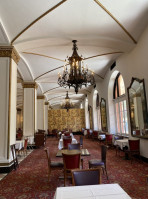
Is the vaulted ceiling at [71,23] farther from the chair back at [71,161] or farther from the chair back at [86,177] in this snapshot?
the chair back at [86,177]

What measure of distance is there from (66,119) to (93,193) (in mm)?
19132

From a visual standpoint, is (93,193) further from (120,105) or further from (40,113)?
(40,113)

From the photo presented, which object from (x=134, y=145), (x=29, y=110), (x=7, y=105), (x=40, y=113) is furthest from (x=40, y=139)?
(x=134, y=145)

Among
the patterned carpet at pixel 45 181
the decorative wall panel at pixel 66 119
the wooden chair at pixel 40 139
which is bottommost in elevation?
the patterned carpet at pixel 45 181

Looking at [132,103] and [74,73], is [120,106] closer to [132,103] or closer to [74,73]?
[132,103]

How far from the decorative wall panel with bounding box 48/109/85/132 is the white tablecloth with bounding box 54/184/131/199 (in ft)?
61.1

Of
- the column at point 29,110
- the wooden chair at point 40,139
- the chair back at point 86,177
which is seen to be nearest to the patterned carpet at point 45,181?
the chair back at point 86,177

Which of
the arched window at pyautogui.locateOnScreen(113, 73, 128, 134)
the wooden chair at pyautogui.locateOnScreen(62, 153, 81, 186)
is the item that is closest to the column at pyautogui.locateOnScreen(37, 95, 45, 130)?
the arched window at pyautogui.locateOnScreen(113, 73, 128, 134)

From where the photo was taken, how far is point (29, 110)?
10102mm

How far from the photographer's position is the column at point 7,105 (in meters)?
5.09

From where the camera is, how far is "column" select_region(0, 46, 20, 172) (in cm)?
509

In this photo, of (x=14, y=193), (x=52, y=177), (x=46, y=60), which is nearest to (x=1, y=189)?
(x=14, y=193)

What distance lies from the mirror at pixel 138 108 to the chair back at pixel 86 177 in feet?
13.3

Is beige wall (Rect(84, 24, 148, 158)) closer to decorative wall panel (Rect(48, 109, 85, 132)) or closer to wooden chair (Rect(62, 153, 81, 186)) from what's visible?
wooden chair (Rect(62, 153, 81, 186))
